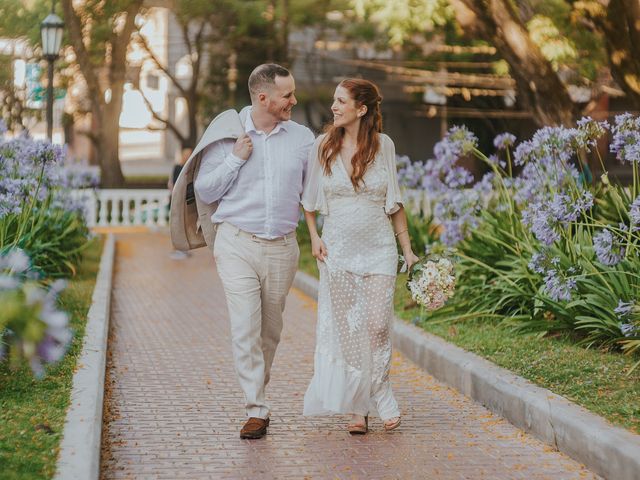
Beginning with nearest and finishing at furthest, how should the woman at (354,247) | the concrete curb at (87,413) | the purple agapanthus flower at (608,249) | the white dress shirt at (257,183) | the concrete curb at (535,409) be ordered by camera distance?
the concrete curb at (87,413) → the concrete curb at (535,409) → the white dress shirt at (257,183) → the woman at (354,247) → the purple agapanthus flower at (608,249)

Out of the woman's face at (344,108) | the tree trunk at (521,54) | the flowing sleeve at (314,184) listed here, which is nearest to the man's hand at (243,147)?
the flowing sleeve at (314,184)

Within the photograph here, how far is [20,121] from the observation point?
106 ft

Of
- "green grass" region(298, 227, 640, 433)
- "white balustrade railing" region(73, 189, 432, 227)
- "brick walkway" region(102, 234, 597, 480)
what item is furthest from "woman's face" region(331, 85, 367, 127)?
"white balustrade railing" region(73, 189, 432, 227)

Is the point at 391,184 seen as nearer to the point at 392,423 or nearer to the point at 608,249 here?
the point at 392,423

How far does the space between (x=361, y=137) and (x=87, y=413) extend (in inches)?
86.6

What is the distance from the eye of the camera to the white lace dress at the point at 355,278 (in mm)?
6941

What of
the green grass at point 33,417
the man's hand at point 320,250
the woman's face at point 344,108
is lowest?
the green grass at point 33,417

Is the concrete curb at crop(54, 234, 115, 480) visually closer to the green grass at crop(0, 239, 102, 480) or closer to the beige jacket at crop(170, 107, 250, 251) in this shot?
the green grass at crop(0, 239, 102, 480)

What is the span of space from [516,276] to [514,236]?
438mm

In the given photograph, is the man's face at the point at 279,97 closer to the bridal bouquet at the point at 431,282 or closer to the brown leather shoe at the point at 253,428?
the bridal bouquet at the point at 431,282

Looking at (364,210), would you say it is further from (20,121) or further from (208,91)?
(208,91)

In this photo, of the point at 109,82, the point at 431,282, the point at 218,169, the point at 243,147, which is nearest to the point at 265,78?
the point at 243,147

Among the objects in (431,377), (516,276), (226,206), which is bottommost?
(431,377)

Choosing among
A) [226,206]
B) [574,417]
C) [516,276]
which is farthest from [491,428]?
[516,276]
